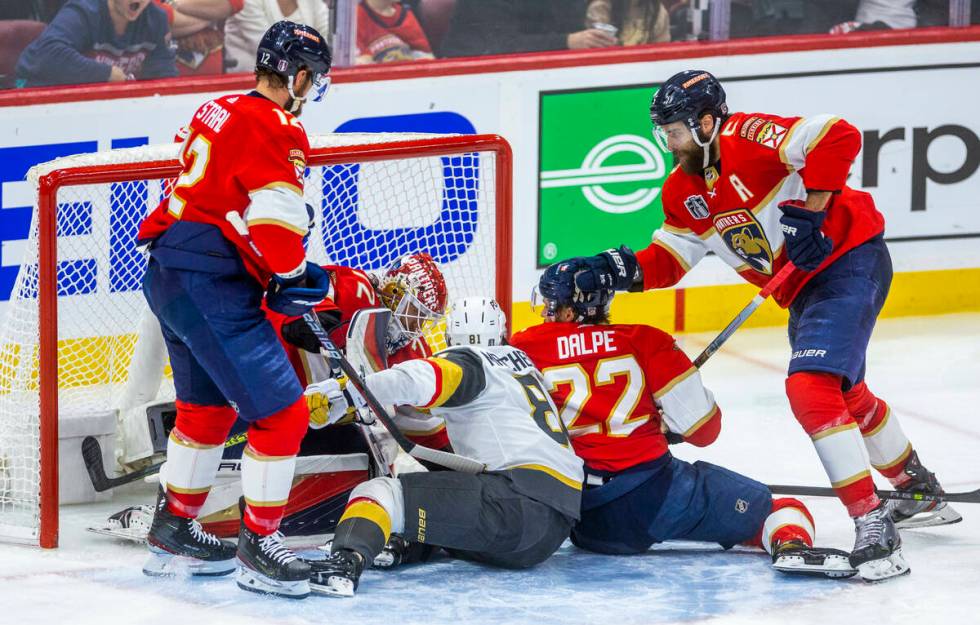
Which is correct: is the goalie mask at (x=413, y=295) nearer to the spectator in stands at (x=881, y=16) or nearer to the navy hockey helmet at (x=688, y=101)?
the navy hockey helmet at (x=688, y=101)

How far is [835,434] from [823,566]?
0.31 metres

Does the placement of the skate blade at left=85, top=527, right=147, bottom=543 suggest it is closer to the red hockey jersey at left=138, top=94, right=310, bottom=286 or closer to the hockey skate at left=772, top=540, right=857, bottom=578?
the red hockey jersey at left=138, top=94, right=310, bottom=286

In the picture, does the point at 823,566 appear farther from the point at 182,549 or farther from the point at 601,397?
the point at 182,549

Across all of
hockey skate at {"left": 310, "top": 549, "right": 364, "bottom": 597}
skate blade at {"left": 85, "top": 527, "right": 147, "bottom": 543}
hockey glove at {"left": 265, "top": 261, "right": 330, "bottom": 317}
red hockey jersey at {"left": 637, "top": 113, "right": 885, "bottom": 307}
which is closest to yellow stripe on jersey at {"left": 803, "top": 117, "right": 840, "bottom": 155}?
red hockey jersey at {"left": 637, "top": 113, "right": 885, "bottom": 307}

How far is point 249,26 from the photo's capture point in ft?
19.4

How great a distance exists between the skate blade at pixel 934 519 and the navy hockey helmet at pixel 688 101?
121 cm

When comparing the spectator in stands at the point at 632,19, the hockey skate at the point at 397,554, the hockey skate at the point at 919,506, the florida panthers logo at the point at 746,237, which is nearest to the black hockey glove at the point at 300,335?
the hockey skate at the point at 397,554

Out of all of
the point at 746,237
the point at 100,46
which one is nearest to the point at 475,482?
the point at 746,237

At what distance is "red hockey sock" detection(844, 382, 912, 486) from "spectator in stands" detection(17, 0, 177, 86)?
2.70 metres

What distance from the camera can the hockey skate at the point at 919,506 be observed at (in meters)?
4.50

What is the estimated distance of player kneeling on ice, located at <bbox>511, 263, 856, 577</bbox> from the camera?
13.6 ft

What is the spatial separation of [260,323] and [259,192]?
33 centimetres

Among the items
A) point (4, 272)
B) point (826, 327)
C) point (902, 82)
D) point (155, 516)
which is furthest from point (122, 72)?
point (902, 82)

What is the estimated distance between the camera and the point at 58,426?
442 centimetres
